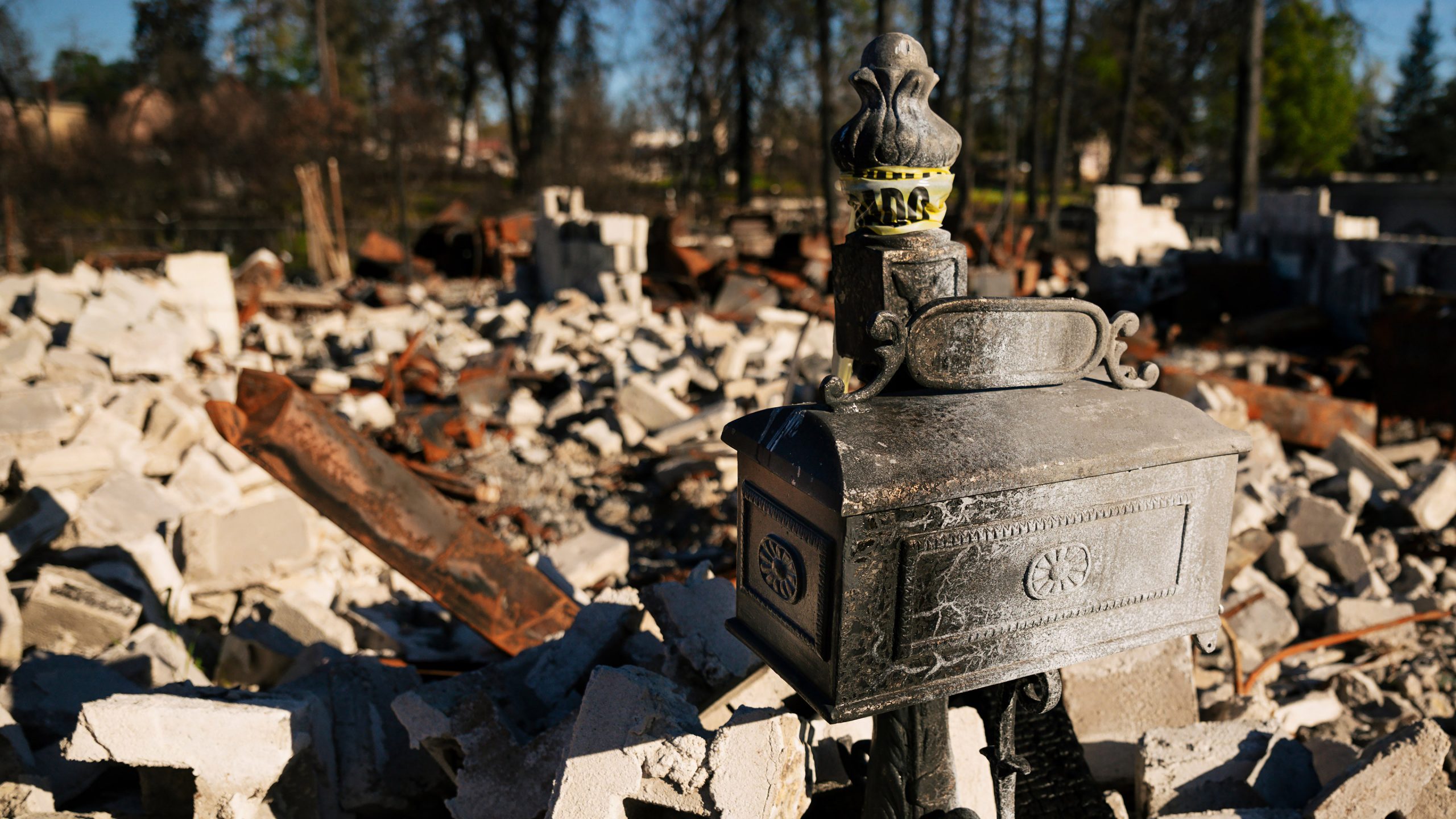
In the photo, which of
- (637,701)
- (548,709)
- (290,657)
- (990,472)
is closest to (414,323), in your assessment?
(290,657)

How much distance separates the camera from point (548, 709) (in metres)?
3.23

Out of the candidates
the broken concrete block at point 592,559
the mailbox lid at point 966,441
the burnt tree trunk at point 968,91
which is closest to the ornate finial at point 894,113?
the mailbox lid at point 966,441

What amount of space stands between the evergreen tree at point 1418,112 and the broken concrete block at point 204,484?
4165 centimetres

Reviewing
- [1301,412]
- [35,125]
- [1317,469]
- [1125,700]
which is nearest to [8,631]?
[1125,700]

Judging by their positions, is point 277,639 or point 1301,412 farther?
point 1301,412

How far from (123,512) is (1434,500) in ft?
24.9

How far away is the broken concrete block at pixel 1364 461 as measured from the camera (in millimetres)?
6102

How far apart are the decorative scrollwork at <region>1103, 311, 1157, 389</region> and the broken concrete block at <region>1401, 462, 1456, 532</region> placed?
452cm

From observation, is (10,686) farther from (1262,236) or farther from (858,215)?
(1262,236)

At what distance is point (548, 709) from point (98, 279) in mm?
8567

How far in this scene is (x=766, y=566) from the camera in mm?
2180

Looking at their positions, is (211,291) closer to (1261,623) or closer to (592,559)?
(592,559)

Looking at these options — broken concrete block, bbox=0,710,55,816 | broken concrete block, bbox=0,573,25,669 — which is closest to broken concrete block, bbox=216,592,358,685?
broken concrete block, bbox=0,573,25,669

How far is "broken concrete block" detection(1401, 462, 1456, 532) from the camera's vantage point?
5.66 meters
